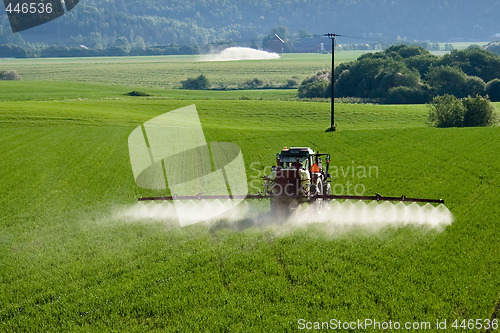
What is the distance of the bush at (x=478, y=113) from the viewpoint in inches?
2363

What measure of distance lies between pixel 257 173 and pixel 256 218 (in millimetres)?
10883

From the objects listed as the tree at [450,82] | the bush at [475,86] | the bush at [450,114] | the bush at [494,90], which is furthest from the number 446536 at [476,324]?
the bush at [494,90]

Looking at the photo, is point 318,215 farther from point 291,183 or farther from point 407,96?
point 407,96

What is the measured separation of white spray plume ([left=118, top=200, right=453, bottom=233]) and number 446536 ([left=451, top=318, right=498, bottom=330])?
23.2 ft

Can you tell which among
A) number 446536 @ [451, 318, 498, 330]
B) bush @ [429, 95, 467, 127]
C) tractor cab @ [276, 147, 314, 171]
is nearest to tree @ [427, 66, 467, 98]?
bush @ [429, 95, 467, 127]

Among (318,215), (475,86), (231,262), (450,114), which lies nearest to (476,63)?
(475,86)

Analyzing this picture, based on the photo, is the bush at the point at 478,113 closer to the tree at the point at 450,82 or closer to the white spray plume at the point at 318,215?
the tree at the point at 450,82

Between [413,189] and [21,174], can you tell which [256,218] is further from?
[21,174]

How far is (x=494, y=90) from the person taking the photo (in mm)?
96000

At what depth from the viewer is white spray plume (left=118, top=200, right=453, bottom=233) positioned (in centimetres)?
1862

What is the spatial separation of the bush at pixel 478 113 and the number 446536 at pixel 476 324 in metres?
Result: 54.5

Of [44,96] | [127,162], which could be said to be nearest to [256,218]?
[127,162]

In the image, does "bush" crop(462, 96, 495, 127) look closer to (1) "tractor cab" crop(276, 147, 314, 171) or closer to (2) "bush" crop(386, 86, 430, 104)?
(2) "bush" crop(386, 86, 430, 104)

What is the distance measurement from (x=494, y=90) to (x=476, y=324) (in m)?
96.3
